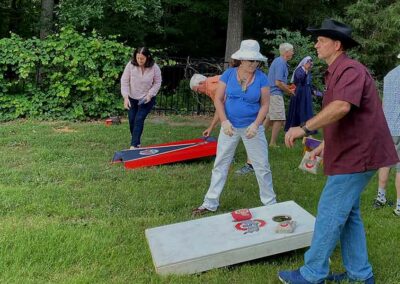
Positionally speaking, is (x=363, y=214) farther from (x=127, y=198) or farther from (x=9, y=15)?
(x=9, y=15)

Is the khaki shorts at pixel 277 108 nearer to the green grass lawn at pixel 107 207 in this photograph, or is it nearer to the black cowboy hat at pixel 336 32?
the green grass lawn at pixel 107 207

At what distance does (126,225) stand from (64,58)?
7.16m

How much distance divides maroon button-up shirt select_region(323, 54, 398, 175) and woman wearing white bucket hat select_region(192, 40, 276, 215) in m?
1.67

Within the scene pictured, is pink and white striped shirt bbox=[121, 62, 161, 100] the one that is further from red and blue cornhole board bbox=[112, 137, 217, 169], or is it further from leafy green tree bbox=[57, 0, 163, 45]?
leafy green tree bbox=[57, 0, 163, 45]

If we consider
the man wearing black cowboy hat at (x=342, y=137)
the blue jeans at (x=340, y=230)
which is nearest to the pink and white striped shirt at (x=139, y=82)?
the man wearing black cowboy hat at (x=342, y=137)

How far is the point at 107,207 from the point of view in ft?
18.1

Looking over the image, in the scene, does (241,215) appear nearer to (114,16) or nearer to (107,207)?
(107,207)

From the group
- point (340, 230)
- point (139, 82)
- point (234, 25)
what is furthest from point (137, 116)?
point (234, 25)

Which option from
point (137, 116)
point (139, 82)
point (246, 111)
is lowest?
point (137, 116)

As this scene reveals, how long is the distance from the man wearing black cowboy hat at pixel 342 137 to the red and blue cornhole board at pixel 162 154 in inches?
157

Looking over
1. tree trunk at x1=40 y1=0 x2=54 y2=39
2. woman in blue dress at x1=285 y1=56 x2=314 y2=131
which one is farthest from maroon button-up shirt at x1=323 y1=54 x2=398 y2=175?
tree trunk at x1=40 y1=0 x2=54 y2=39

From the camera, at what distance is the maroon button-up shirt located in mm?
3289

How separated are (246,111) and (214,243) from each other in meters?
1.60

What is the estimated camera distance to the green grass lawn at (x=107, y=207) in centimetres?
402
